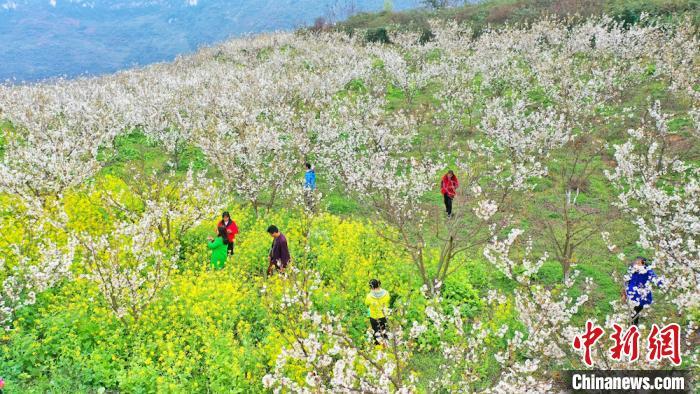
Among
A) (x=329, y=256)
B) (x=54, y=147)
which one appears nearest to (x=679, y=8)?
(x=329, y=256)

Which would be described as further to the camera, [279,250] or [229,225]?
[229,225]

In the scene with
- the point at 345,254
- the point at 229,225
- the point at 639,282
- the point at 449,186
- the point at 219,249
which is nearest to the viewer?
the point at 639,282

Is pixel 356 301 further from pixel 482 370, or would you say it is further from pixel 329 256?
pixel 482 370

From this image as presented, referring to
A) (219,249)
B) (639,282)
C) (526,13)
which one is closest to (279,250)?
(219,249)

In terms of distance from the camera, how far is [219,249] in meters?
12.5

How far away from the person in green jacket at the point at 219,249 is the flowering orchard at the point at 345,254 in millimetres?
411

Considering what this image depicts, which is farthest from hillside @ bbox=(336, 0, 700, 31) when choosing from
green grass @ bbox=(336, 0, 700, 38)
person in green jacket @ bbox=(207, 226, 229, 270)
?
person in green jacket @ bbox=(207, 226, 229, 270)

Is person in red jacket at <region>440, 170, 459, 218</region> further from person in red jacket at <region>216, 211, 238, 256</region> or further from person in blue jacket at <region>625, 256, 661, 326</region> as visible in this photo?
person in red jacket at <region>216, 211, 238, 256</region>

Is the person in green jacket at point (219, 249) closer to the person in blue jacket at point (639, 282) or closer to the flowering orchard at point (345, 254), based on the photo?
the flowering orchard at point (345, 254)

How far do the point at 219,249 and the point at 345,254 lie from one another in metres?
3.87

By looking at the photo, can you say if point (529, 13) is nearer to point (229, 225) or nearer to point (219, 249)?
point (229, 225)

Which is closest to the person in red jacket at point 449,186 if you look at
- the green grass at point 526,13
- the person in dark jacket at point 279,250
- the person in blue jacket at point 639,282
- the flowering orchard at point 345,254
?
the flowering orchard at point 345,254

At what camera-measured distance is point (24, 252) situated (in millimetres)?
11852

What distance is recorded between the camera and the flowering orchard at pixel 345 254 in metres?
8.06
